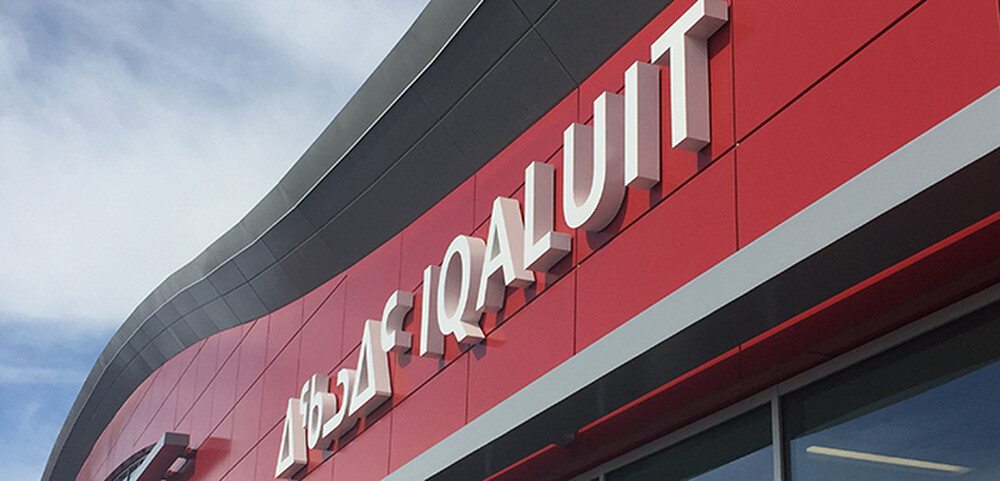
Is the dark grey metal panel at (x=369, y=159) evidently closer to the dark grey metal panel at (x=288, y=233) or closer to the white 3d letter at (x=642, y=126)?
the dark grey metal panel at (x=288, y=233)

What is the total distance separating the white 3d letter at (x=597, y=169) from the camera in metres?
9.06

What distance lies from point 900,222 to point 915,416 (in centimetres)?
126

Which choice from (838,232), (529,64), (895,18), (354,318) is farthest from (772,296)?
(354,318)

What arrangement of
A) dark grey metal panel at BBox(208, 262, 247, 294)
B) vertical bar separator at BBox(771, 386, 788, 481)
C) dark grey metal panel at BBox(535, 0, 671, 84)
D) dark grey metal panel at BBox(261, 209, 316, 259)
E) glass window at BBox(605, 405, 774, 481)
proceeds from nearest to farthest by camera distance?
vertical bar separator at BBox(771, 386, 788, 481) → glass window at BBox(605, 405, 774, 481) → dark grey metal panel at BBox(535, 0, 671, 84) → dark grey metal panel at BBox(261, 209, 316, 259) → dark grey metal panel at BBox(208, 262, 247, 294)

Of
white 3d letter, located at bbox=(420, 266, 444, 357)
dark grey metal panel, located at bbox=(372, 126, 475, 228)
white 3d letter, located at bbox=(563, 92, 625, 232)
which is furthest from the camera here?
dark grey metal panel, located at bbox=(372, 126, 475, 228)

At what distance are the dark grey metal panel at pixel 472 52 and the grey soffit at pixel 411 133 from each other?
0.01 m

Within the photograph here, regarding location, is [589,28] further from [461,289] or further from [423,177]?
[423,177]

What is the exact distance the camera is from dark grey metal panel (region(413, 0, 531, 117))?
11266 millimetres

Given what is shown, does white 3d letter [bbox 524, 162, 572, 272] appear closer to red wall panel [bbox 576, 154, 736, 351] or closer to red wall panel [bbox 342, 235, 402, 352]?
red wall panel [bbox 576, 154, 736, 351]

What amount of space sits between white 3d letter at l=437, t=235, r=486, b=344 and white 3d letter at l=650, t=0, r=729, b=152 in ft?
10.8

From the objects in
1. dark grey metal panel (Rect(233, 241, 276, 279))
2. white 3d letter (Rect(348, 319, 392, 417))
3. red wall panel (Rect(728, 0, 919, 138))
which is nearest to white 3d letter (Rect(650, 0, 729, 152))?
red wall panel (Rect(728, 0, 919, 138))

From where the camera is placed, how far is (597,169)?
9195 mm

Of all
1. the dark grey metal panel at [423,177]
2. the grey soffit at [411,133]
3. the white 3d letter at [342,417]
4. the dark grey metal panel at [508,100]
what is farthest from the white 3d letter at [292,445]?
the dark grey metal panel at [508,100]

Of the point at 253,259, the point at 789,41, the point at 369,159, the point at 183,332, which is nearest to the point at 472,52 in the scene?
the point at 369,159
